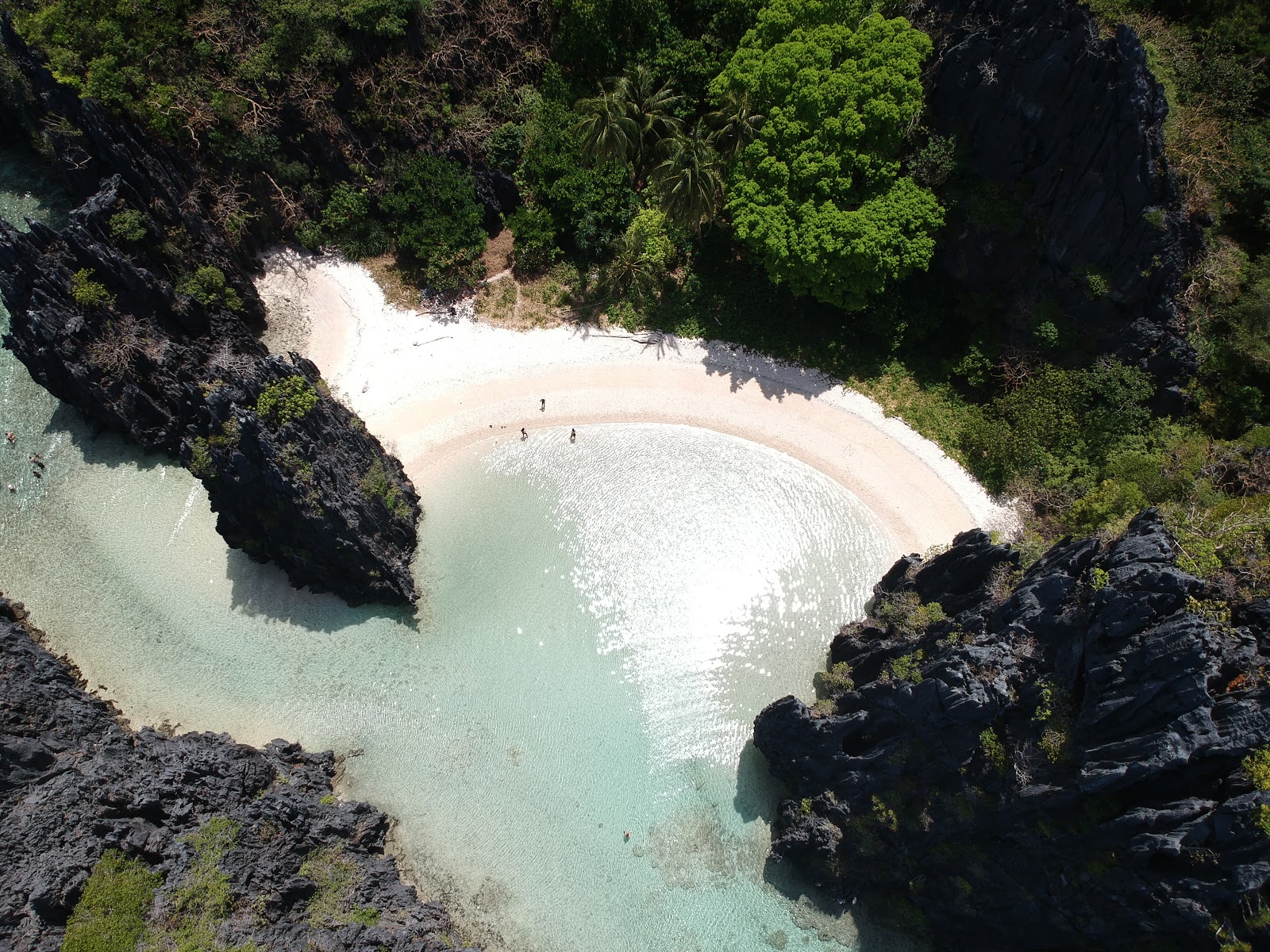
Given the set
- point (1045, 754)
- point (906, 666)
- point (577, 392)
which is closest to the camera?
point (1045, 754)

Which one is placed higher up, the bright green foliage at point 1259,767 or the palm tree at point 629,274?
the palm tree at point 629,274

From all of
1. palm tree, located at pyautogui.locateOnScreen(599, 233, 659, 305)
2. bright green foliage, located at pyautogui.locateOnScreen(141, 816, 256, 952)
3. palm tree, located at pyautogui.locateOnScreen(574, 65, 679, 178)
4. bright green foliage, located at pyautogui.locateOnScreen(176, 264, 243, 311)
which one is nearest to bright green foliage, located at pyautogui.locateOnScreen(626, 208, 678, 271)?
palm tree, located at pyautogui.locateOnScreen(599, 233, 659, 305)

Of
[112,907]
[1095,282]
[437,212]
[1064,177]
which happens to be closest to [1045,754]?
[1095,282]

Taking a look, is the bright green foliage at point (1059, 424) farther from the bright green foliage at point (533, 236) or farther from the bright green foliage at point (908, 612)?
the bright green foliage at point (533, 236)

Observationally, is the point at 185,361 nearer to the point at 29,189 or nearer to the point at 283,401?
the point at 283,401

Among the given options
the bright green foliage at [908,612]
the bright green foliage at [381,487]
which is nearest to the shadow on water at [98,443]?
the bright green foliage at [381,487]

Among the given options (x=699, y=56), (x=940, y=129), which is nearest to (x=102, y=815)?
(x=699, y=56)

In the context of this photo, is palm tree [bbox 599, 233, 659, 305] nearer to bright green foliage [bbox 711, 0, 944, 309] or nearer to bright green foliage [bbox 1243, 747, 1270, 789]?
bright green foliage [bbox 711, 0, 944, 309]
